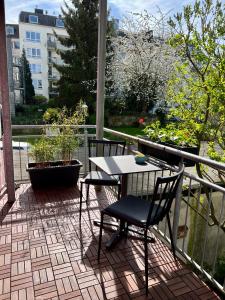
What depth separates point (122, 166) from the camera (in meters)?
2.27

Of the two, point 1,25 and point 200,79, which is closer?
point 1,25

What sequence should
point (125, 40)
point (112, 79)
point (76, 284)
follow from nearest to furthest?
point (76, 284), point (125, 40), point (112, 79)

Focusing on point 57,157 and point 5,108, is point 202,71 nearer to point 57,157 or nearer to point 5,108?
point 57,157

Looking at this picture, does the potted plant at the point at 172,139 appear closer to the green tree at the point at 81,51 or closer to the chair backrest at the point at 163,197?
the chair backrest at the point at 163,197

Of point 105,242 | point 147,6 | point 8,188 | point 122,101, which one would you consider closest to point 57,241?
point 105,242

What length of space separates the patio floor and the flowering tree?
401 inches

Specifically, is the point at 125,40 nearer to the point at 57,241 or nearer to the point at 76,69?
the point at 76,69

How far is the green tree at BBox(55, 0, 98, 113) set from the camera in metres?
14.1

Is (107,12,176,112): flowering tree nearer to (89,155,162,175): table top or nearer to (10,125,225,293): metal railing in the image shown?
(10,125,225,293): metal railing

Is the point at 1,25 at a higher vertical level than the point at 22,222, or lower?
higher

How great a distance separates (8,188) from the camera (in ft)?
10.1

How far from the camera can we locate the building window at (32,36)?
24217 millimetres

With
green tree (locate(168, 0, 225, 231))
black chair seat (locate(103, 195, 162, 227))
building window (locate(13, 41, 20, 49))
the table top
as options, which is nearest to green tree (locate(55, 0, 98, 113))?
green tree (locate(168, 0, 225, 231))

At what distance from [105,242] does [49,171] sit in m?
1.61
